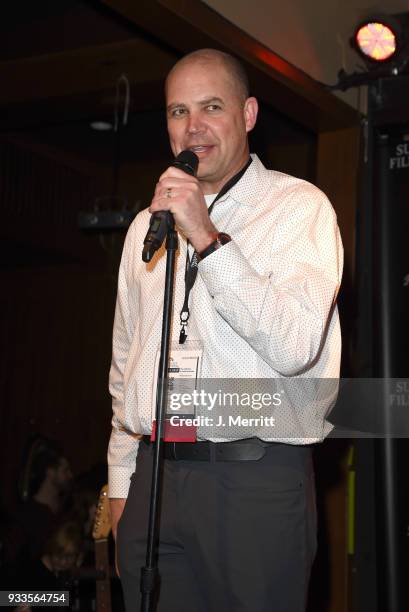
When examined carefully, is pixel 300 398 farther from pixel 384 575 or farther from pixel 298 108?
pixel 298 108

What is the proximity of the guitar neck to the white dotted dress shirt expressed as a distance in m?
1.08

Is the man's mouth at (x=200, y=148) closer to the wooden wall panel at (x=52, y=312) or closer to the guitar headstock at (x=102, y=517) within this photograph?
the guitar headstock at (x=102, y=517)

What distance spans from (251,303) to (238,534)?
44 cm

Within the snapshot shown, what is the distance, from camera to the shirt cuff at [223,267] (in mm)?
1513

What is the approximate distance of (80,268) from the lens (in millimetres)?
4750

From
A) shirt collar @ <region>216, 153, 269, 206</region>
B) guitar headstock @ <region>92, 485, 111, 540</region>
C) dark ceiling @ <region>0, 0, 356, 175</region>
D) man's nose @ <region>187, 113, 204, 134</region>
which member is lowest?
guitar headstock @ <region>92, 485, 111, 540</region>

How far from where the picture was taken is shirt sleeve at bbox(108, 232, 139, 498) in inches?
76.7

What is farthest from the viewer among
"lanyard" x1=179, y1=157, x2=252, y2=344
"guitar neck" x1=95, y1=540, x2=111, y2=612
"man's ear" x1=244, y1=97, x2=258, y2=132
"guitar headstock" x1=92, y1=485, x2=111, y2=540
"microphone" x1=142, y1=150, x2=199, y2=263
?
"guitar neck" x1=95, y1=540, x2=111, y2=612

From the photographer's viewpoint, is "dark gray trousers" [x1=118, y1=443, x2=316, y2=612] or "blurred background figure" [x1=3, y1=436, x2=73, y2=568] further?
"blurred background figure" [x1=3, y1=436, x2=73, y2=568]

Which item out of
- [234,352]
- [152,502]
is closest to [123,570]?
[152,502]

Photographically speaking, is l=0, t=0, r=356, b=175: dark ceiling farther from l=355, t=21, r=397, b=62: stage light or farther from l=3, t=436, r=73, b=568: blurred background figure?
l=3, t=436, r=73, b=568: blurred background figure

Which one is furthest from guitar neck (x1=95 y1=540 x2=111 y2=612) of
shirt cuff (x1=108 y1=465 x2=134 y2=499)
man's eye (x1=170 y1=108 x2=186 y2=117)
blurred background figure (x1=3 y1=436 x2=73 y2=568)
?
man's eye (x1=170 y1=108 x2=186 y2=117)

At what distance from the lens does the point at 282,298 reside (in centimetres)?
153

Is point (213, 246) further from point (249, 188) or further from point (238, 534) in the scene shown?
point (238, 534)
